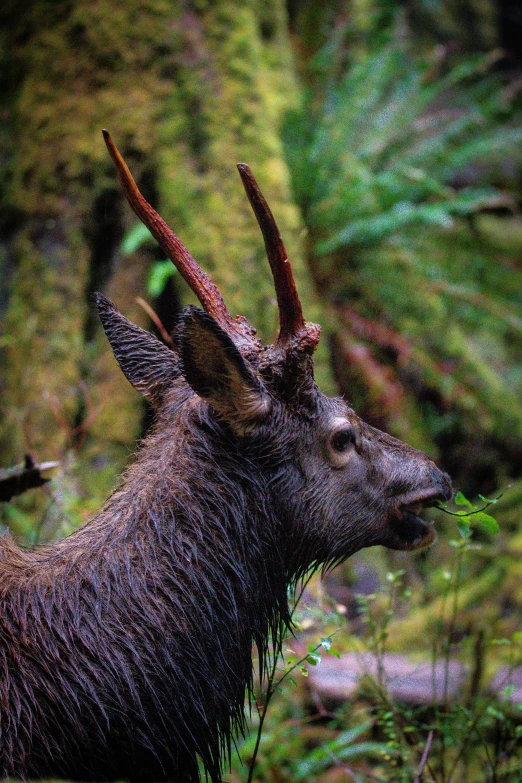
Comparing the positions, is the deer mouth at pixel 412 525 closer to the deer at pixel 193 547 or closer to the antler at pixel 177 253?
the deer at pixel 193 547

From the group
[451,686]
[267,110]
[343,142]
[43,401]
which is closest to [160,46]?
[267,110]

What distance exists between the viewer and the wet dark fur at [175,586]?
230cm

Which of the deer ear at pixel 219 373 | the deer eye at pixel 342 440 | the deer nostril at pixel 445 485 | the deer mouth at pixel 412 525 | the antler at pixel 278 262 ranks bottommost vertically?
the deer mouth at pixel 412 525

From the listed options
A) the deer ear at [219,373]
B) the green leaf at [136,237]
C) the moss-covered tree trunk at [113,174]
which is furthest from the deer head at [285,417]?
the moss-covered tree trunk at [113,174]

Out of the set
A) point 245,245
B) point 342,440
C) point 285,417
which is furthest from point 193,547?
point 245,245

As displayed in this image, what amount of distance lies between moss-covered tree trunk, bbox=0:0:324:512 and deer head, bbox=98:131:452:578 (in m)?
2.82

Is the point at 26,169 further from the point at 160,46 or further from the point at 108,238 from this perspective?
the point at 160,46

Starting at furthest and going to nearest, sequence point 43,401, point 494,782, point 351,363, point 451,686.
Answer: point 351,363 < point 43,401 < point 451,686 < point 494,782

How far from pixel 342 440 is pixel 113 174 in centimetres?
402

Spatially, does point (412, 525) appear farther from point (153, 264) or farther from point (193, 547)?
point (153, 264)

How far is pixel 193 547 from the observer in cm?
255

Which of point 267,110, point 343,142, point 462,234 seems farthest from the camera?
point 462,234

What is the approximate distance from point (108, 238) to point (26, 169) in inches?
37.4

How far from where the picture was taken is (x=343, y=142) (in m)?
8.10
